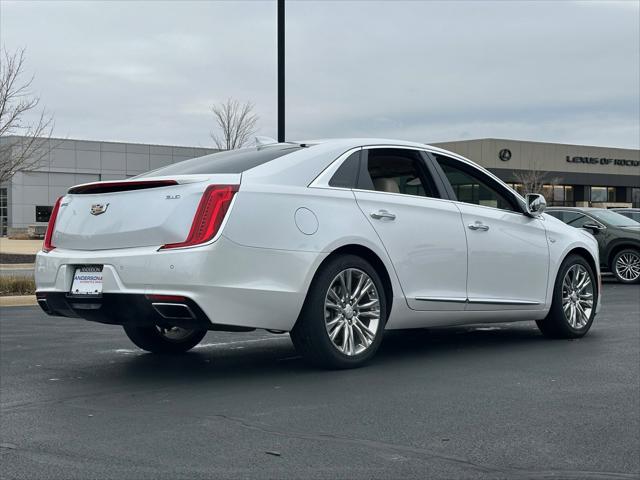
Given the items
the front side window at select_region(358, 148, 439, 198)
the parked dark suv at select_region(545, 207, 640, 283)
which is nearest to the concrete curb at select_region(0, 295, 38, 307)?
the front side window at select_region(358, 148, 439, 198)

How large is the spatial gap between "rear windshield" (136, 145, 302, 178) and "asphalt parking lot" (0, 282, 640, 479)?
1.50m

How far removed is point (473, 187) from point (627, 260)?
1090 centimetres

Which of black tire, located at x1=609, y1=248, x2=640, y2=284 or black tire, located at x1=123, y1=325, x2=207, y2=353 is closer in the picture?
black tire, located at x1=123, y1=325, x2=207, y2=353

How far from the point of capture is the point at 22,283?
14.0m

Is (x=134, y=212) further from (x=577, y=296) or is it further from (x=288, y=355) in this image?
(x=577, y=296)

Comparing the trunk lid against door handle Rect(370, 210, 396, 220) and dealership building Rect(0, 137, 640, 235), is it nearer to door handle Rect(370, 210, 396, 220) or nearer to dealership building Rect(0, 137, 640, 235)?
door handle Rect(370, 210, 396, 220)

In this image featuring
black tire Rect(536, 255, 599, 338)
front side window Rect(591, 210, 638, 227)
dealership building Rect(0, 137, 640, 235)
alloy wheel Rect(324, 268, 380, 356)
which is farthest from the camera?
dealership building Rect(0, 137, 640, 235)

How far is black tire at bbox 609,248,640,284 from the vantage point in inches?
704

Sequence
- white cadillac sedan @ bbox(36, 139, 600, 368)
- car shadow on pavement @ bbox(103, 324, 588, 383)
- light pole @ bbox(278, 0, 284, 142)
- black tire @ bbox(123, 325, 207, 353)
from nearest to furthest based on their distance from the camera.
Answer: white cadillac sedan @ bbox(36, 139, 600, 368) < car shadow on pavement @ bbox(103, 324, 588, 383) < black tire @ bbox(123, 325, 207, 353) < light pole @ bbox(278, 0, 284, 142)

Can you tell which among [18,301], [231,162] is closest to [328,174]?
[231,162]

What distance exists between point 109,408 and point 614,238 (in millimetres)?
14539

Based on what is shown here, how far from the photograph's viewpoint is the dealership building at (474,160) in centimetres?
5244

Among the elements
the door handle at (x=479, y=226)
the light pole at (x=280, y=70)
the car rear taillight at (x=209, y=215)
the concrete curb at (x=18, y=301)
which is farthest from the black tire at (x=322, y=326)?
the light pole at (x=280, y=70)

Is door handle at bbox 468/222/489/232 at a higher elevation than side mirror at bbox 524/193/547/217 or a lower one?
lower
